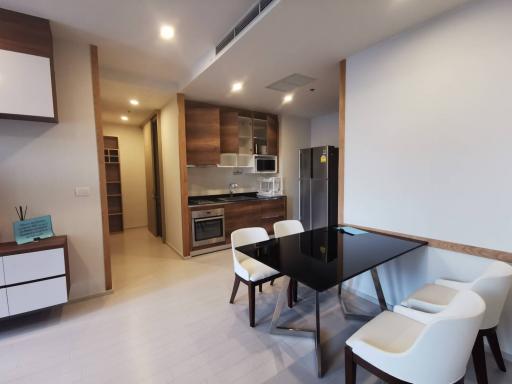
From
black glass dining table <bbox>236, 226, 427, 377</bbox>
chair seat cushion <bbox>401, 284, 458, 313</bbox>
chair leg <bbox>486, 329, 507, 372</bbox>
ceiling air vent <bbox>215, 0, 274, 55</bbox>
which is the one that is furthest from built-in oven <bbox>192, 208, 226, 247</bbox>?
chair leg <bbox>486, 329, 507, 372</bbox>

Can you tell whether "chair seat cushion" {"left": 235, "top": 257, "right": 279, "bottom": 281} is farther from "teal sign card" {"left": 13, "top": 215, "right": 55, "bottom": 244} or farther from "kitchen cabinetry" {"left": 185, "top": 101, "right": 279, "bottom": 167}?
"kitchen cabinetry" {"left": 185, "top": 101, "right": 279, "bottom": 167}

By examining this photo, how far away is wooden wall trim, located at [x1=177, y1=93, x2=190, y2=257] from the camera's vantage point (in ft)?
12.5

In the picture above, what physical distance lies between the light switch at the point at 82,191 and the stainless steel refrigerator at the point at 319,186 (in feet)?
11.5

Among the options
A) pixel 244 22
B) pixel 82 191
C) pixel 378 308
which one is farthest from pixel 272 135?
pixel 378 308

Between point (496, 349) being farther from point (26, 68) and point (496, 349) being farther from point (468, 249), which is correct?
point (26, 68)

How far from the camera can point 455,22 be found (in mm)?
1897

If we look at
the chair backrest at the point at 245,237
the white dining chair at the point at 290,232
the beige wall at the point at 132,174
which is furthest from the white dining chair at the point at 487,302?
the beige wall at the point at 132,174

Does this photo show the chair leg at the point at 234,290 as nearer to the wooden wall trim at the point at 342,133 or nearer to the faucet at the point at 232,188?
the wooden wall trim at the point at 342,133

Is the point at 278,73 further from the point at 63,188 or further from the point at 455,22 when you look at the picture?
the point at 63,188

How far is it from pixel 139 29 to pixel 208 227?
289 centimetres

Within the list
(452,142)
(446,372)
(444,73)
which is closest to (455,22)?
(444,73)

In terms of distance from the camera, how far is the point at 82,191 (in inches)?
105

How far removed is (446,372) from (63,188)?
11.0ft

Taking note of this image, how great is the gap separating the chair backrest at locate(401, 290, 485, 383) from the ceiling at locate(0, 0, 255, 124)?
2.47m
